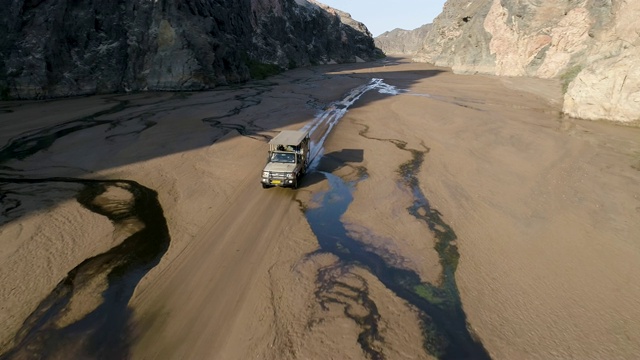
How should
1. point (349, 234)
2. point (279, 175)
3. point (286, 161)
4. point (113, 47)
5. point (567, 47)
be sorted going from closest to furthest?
1. point (349, 234)
2. point (279, 175)
3. point (286, 161)
4. point (567, 47)
5. point (113, 47)

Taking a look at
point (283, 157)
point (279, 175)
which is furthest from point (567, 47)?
point (279, 175)

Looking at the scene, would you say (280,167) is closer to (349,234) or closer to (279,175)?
(279,175)

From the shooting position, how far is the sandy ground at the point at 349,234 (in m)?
8.35

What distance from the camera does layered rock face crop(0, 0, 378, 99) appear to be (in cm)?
4175

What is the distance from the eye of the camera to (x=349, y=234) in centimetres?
1287

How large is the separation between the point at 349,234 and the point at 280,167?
16.3ft

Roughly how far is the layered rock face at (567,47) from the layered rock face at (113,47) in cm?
4427

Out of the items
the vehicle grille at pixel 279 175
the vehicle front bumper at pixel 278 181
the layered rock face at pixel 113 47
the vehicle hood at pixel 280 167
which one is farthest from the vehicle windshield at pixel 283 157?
the layered rock face at pixel 113 47

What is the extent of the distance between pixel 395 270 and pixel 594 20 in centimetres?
4904

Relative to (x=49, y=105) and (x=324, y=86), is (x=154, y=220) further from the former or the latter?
(x=324, y=86)

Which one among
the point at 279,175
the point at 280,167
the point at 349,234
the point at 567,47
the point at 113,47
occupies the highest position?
the point at 567,47

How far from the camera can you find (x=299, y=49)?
90.8m

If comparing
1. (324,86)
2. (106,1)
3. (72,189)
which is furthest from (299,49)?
(72,189)

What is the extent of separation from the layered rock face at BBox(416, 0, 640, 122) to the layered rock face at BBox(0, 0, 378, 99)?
4427cm
